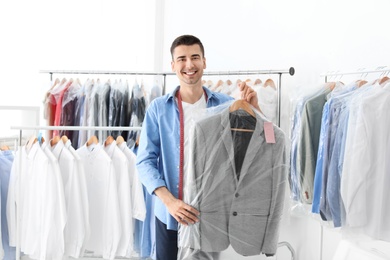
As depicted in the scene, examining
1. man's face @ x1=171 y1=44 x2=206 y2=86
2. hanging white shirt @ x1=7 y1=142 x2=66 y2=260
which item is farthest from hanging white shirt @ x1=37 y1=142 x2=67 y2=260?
man's face @ x1=171 y1=44 x2=206 y2=86

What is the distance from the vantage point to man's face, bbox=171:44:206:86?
7.80ft

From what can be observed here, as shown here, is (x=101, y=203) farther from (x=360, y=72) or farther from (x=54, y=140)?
(x=360, y=72)

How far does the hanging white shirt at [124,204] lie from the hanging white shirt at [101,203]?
44 mm

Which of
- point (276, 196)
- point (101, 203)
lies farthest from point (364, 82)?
point (101, 203)

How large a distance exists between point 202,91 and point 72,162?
102 cm

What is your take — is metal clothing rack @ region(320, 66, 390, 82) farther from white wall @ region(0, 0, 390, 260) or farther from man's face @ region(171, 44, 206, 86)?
man's face @ region(171, 44, 206, 86)

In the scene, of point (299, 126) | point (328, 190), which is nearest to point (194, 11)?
point (299, 126)

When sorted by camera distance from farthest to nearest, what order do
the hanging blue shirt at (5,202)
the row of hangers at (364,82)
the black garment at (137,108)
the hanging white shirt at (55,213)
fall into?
the black garment at (137,108) → the hanging blue shirt at (5,202) → the hanging white shirt at (55,213) → the row of hangers at (364,82)

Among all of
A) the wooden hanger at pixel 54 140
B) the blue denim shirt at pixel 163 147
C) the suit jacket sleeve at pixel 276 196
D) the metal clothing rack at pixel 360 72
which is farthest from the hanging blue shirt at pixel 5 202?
the metal clothing rack at pixel 360 72

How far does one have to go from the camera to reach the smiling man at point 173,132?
2.33m

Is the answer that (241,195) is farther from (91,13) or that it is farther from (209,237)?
(91,13)

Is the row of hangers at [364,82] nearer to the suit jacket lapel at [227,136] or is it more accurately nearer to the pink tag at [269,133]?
the pink tag at [269,133]

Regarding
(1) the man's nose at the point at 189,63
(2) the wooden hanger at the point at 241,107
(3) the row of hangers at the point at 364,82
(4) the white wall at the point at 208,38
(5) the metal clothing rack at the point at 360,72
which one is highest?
(4) the white wall at the point at 208,38

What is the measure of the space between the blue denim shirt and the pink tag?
38 centimetres
